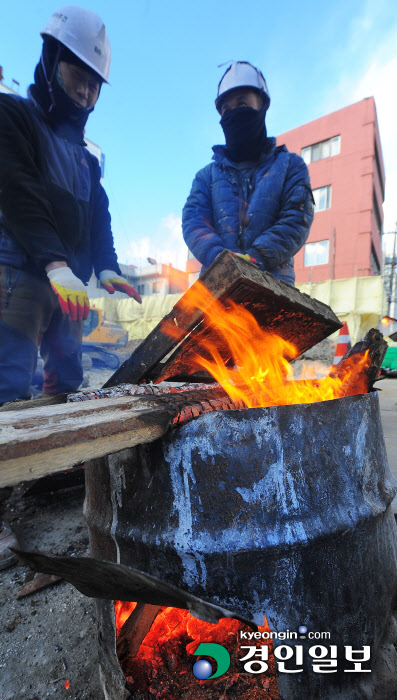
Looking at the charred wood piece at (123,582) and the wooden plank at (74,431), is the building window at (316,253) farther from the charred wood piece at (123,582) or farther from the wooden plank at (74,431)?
the charred wood piece at (123,582)

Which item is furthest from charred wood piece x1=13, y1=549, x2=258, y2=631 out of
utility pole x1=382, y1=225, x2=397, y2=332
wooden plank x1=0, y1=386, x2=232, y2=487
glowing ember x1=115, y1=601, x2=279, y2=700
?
utility pole x1=382, y1=225, x2=397, y2=332

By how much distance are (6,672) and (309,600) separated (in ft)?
3.83

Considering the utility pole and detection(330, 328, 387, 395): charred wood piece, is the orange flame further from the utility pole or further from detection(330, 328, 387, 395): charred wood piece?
the utility pole

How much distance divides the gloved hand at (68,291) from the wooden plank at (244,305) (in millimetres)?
809

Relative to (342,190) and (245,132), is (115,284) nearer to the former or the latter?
(245,132)

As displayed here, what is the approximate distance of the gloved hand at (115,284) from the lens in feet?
9.26

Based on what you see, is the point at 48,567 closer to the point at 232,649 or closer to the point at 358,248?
the point at 232,649

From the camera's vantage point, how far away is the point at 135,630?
44.9 inches

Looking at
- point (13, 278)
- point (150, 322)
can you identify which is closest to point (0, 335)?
point (13, 278)

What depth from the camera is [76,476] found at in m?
2.58

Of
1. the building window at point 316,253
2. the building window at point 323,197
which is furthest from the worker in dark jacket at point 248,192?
the building window at point 323,197

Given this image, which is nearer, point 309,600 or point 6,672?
point 309,600

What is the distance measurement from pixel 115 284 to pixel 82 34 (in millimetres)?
1913

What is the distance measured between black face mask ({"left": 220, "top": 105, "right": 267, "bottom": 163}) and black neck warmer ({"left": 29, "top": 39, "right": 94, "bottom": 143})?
4.22 feet
